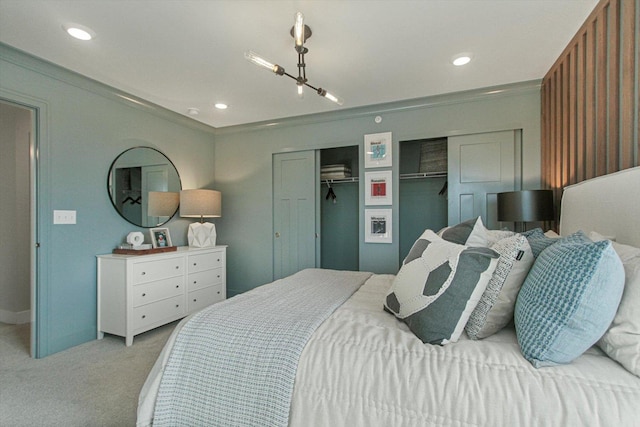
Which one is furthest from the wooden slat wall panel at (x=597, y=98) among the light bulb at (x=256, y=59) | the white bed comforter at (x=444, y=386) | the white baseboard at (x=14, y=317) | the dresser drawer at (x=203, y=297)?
the white baseboard at (x=14, y=317)

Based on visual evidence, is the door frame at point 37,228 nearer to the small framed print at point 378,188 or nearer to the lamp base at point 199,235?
the lamp base at point 199,235

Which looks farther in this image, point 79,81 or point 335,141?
point 335,141

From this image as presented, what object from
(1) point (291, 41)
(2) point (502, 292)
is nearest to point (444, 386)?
(2) point (502, 292)

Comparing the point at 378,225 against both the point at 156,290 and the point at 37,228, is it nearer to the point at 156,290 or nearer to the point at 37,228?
the point at 156,290

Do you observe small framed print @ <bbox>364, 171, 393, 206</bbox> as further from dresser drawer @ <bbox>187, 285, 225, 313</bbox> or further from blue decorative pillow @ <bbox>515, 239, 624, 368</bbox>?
blue decorative pillow @ <bbox>515, 239, 624, 368</bbox>

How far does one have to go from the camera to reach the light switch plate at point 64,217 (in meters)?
2.60

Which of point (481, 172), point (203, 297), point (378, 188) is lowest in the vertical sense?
point (203, 297)

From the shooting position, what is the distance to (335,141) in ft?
12.3

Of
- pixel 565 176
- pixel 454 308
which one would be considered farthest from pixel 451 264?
pixel 565 176

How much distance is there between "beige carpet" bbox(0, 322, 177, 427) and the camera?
1746 mm

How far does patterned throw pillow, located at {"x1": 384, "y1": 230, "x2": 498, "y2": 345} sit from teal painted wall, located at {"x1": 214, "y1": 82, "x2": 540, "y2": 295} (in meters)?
2.25

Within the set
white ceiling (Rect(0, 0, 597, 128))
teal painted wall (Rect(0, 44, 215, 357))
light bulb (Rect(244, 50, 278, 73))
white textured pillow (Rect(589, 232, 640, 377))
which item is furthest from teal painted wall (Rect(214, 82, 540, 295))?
white textured pillow (Rect(589, 232, 640, 377))

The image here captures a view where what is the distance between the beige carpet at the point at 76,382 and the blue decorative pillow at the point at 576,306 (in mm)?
2080

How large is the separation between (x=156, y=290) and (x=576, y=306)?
3.22 m
